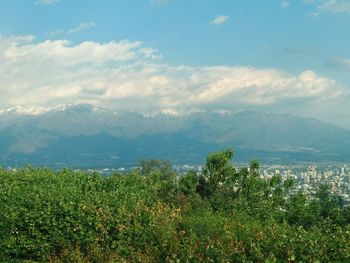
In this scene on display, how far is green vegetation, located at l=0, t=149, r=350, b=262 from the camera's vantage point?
12.3 metres

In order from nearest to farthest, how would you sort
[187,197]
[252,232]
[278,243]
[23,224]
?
[278,243] < [252,232] < [23,224] < [187,197]

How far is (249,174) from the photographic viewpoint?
2344cm

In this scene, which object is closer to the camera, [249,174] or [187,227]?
[187,227]

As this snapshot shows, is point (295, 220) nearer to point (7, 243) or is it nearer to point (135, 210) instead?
point (135, 210)

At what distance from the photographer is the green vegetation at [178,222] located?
12289mm

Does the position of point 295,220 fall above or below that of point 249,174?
below

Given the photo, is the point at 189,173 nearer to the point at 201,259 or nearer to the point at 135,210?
the point at 135,210

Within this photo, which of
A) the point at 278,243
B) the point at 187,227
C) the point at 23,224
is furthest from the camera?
the point at 23,224

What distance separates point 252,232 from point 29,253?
750 cm

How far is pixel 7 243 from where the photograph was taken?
640 inches

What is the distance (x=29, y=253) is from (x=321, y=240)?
945 cm

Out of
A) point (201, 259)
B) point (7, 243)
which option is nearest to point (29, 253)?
point (7, 243)

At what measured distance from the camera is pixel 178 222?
16391mm

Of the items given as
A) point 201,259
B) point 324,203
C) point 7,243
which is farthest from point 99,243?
point 324,203
